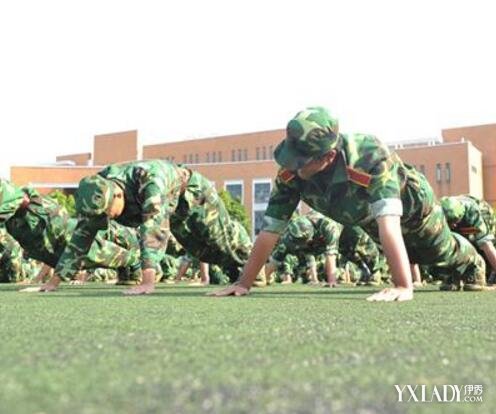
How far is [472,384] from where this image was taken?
126cm

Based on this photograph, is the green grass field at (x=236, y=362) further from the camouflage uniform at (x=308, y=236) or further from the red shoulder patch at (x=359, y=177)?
the camouflage uniform at (x=308, y=236)

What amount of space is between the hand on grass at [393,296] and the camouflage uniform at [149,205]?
210cm

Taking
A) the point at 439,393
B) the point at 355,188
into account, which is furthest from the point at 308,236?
the point at 439,393

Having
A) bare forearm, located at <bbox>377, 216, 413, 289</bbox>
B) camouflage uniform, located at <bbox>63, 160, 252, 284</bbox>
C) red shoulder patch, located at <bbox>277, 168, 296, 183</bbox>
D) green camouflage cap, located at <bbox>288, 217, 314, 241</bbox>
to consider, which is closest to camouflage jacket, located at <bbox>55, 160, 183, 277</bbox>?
camouflage uniform, located at <bbox>63, 160, 252, 284</bbox>

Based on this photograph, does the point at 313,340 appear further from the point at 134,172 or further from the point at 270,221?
the point at 134,172

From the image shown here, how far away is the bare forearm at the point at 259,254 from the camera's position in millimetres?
4512

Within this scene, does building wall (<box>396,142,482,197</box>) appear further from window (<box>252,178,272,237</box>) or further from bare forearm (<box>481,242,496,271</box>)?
bare forearm (<box>481,242,496,271</box>)

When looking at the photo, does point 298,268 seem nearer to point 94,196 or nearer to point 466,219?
point 466,219

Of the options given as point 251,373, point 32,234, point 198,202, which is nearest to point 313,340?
point 251,373

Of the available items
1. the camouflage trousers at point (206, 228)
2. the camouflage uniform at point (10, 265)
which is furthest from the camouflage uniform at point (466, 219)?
the camouflage uniform at point (10, 265)

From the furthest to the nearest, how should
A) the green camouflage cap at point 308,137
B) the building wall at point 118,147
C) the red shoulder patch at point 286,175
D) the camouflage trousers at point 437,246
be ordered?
1. the building wall at point 118,147
2. the camouflage trousers at point 437,246
3. the red shoulder patch at point 286,175
4. the green camouflage cap at point 308,137

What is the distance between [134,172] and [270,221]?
1600 millimetres

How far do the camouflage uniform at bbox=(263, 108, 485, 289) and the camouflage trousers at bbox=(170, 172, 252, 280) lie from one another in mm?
2288

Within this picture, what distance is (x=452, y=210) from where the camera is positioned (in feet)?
21.0
